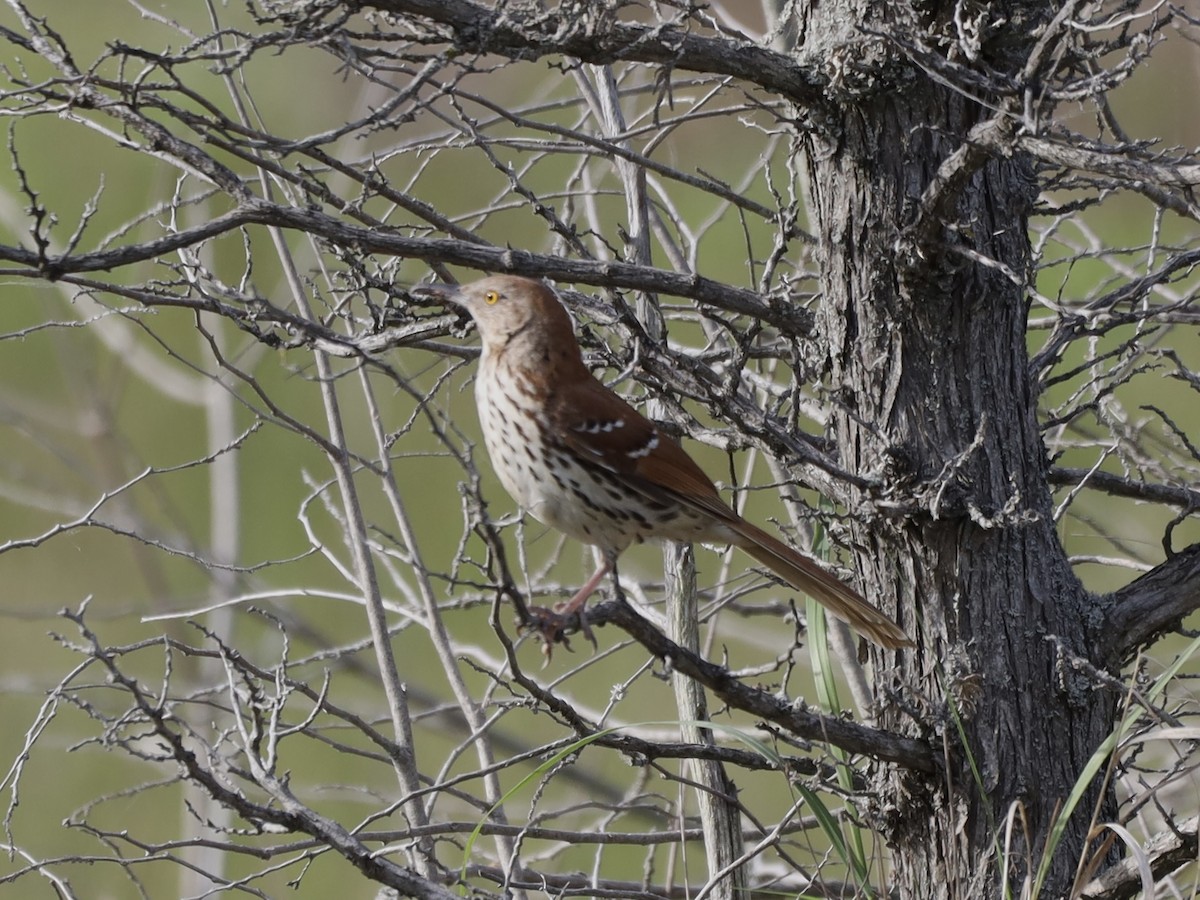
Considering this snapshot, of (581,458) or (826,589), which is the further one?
(581,458)

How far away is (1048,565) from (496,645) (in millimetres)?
6933

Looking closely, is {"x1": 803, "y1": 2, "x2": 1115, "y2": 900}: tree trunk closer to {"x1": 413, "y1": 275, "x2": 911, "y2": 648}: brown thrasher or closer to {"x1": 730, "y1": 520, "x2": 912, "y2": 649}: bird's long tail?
{"x1": 730, "y1": 520, "x2": 912, "y2": 649}: bird's long tail

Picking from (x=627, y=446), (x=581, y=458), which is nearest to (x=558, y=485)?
(x=581, y=458)

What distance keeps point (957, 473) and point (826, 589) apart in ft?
1.23

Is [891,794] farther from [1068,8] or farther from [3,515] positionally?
[3,515]

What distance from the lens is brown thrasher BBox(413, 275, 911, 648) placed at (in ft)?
10.3

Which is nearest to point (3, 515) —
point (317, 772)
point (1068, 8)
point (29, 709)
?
point (29, 709)

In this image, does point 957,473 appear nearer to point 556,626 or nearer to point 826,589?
A: point 826,589

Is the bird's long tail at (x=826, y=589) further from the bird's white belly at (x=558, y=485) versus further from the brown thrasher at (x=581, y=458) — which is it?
the bird's white belly at (x=558, y=485)

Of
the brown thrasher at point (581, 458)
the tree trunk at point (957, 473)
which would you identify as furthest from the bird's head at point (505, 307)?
the tree trunk at point (957, 473)

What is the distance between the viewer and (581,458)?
10.3 ft

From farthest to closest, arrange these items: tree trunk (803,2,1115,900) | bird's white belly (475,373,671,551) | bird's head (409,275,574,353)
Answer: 1. bird's head (409,275,574,353)
2. bird's white belly (475,373,671,551)
3. tree trunk (803,2,1115,900)

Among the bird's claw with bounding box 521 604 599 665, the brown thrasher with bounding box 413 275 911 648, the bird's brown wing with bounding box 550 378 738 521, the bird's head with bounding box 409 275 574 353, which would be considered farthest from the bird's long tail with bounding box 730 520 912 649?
the bird's head with bounding box 409 275 574 353

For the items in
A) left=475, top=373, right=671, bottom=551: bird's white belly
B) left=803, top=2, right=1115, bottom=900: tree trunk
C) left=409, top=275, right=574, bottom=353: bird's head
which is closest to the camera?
left=803, top=2, right=1115, bottom=900: tree trunk
